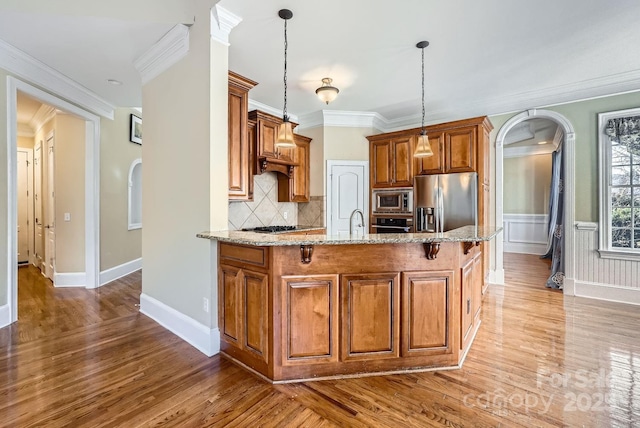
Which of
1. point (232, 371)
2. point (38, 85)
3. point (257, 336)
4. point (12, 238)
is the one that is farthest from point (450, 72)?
point (12, 238)

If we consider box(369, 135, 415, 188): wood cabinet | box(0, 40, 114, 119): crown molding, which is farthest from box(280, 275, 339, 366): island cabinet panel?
box(0, 40, 114, 119): crown molding

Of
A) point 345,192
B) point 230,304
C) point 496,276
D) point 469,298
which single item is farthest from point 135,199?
point 496,276

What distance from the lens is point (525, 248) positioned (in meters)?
7.69

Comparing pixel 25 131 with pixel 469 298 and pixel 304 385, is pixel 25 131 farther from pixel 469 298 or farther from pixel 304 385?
pixel 469 298

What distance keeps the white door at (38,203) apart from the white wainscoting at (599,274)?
28.2 feet

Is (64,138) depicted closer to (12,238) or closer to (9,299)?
(12,238)

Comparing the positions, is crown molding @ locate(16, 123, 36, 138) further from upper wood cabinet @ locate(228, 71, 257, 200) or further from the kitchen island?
the kitchen island

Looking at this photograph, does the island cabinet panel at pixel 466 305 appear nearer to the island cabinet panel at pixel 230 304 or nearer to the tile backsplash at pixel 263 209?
the island cabinet panel at pixel 230 304

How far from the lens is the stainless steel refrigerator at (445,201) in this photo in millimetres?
4297

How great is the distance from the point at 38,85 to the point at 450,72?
479 centimetres

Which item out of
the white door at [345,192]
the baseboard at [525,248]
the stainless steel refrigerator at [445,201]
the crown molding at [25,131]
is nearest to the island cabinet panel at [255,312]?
the white door at [345,192]

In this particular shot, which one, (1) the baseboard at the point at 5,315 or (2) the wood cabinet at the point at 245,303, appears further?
(1) the baseboard at the point at 5,315

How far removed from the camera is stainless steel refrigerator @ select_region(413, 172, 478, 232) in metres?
4.30

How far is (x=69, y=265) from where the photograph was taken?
452 centimetres
